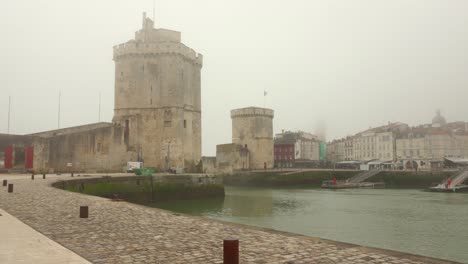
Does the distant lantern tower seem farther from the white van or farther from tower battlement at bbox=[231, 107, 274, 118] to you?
tower battlement at bbox=[231, 107, 274, 118]

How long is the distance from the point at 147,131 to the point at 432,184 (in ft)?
108

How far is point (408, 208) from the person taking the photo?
25438 millimetres

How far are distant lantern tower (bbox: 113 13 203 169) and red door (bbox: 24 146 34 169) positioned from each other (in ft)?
24.7

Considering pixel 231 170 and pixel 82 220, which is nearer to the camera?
pixel 82 220

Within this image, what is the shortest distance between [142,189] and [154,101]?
11924 mm

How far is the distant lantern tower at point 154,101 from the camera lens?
36.4m

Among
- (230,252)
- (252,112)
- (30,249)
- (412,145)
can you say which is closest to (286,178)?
(252,112)

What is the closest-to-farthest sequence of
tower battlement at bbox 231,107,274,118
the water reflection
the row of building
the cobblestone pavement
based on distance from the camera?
the cobblestone pavement
the water reflection
tower battlement at bbox 231,107,274,118
the row of building

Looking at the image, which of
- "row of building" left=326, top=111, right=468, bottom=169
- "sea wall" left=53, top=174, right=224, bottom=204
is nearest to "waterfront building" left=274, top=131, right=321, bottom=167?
"row of building" left=326, top=111, right=468, bottom=169

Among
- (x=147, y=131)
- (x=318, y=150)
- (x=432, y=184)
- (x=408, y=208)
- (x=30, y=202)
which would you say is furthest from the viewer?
(x=318, y=150)

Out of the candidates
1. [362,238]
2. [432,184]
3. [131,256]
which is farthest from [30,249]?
[432,184]

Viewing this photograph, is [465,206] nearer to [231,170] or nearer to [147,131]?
[147,131]

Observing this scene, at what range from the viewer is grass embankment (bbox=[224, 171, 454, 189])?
49.0 metres

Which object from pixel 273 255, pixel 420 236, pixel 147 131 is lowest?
pixel 420 236
